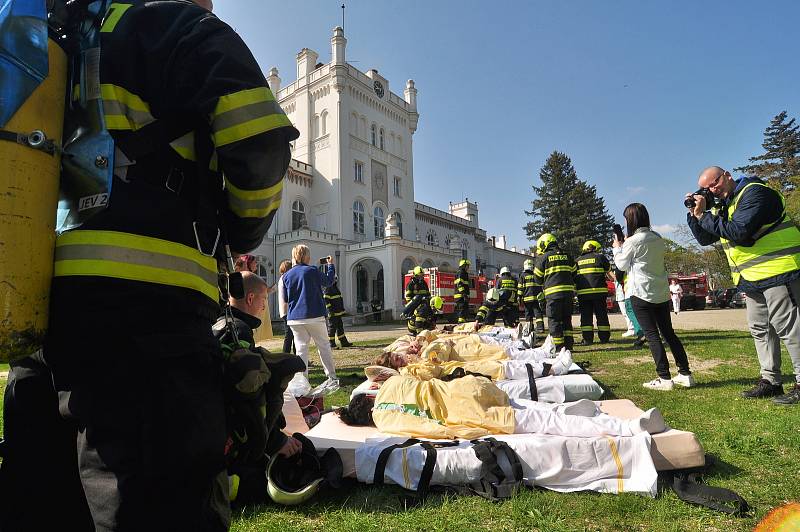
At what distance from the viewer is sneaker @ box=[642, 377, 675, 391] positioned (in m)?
4.99

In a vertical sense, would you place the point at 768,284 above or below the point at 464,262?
below

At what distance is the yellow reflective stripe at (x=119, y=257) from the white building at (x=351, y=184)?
2641cm

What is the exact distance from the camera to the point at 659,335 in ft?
17.3

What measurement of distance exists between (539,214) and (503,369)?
46.5 m

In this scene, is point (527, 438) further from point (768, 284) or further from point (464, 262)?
point (464, 262)

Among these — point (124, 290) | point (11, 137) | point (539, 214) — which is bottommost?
point (124, 290)

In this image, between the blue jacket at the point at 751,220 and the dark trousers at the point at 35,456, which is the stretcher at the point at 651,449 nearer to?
the dark trousers at the point at 35,456

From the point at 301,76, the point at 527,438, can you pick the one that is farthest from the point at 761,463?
the point at 301,76

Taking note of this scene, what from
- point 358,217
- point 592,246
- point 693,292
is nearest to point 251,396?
point 592,246

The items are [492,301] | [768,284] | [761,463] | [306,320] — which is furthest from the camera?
[492,301]

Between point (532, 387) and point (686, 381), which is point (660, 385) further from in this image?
point (532, 387)

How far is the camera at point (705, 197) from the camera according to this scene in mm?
4613

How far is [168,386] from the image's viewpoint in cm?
107

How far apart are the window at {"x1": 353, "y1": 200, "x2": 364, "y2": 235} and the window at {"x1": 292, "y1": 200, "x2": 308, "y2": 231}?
3.57 metres
